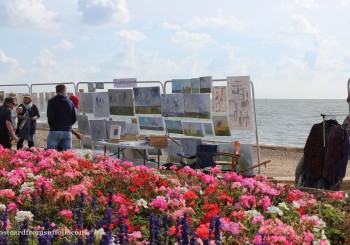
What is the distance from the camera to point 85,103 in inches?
538

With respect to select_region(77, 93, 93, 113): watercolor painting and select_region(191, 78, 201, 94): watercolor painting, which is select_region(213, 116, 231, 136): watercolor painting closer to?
select_region(191, 78, 201, 94): watercolor painting

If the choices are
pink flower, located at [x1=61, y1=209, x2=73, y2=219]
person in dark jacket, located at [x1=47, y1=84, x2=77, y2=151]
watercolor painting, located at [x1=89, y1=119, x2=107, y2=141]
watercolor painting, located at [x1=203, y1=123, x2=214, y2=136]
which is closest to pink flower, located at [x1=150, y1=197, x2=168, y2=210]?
pink flower, located at [x1=61, y1=209, x2=73, y2=219]

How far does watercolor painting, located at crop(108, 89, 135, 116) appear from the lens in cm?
1259

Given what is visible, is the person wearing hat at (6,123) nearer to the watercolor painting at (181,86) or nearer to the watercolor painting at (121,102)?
the watercolor painting at (121,102)

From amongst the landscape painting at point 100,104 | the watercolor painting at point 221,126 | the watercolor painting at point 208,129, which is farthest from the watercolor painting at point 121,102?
the watercolor painting at point 221,126

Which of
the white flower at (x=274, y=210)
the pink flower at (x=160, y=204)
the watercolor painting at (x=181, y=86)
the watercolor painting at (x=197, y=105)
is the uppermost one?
the watercolor painting at (x=181, y=86)

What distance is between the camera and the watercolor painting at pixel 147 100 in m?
11.9

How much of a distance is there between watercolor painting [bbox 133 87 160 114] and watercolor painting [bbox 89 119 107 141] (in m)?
0.78

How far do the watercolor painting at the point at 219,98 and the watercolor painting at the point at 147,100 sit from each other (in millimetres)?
1465

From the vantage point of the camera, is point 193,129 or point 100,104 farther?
point 100,104

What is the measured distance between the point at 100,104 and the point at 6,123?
2.96m

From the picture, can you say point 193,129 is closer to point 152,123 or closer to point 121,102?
point 152,123

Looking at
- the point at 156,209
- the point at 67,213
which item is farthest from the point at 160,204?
the point at 67,213

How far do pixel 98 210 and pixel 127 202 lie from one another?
270 millimetres
